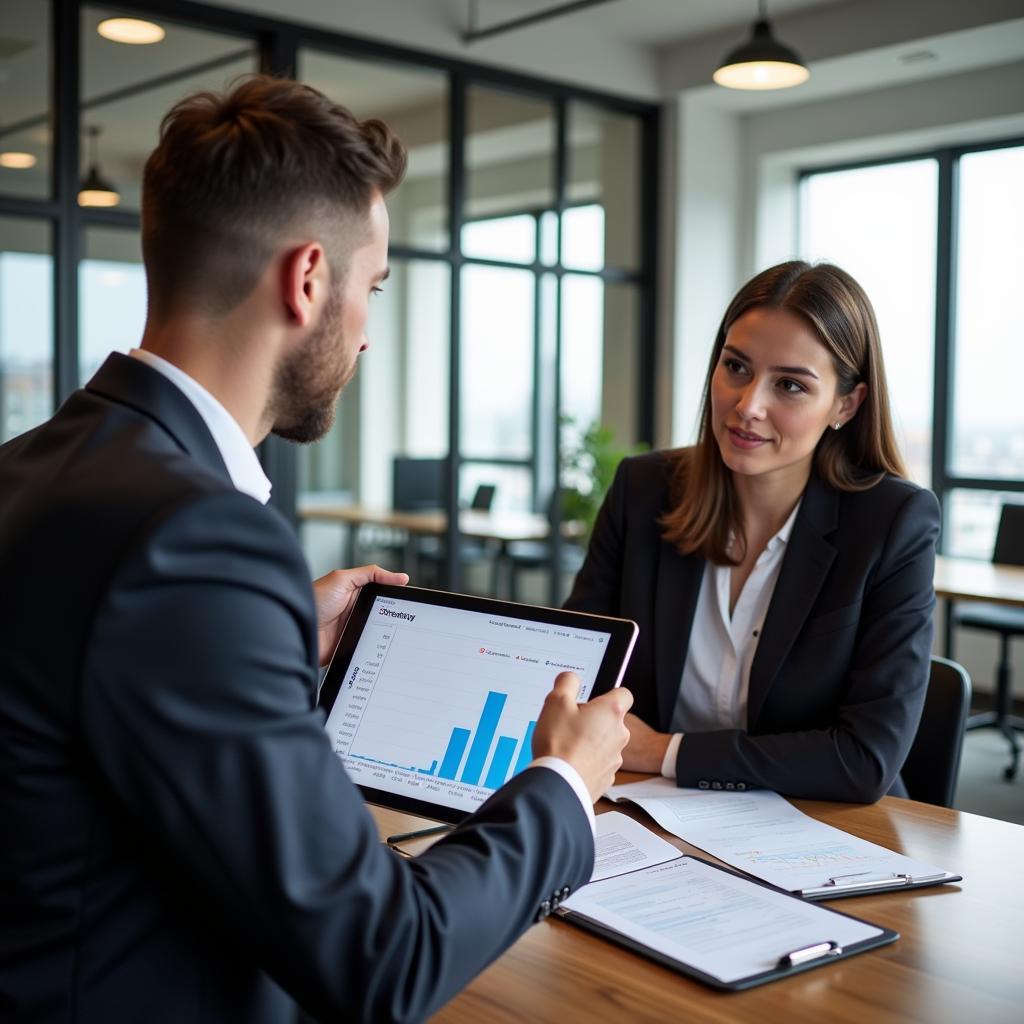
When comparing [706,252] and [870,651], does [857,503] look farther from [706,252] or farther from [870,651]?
[706,252]

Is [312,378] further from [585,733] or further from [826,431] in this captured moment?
[826,431]

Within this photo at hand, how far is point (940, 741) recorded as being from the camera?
196 centimetres

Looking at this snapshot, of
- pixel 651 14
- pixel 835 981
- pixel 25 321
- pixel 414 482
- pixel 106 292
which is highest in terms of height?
pixel 651 14

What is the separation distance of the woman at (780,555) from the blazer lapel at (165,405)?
969 mm

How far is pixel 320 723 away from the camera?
85 cm

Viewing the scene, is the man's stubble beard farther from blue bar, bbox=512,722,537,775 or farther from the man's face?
blue bar, bbox=512,722,537,775

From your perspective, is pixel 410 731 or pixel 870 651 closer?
pixel 410 731

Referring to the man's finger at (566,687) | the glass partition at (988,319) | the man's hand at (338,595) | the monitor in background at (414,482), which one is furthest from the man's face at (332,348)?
the monitor in background at (414,482)

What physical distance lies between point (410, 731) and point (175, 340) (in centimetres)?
58

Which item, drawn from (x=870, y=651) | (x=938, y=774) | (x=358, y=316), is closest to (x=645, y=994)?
(x=358, y=316)

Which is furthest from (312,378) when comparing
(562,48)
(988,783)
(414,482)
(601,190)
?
(414,482)

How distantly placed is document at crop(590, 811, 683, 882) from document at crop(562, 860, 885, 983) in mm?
24

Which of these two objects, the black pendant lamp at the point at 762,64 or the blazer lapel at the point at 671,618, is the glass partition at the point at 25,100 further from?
the blazer lapel at the point at 671,618

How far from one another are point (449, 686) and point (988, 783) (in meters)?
3.75
